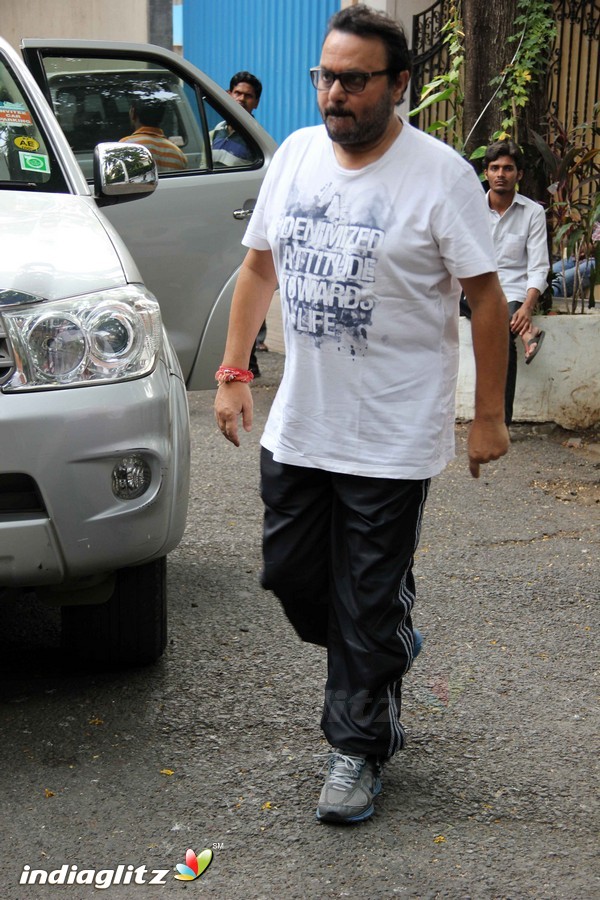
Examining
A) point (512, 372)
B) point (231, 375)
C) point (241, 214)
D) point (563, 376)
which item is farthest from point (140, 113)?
point (231, 375)

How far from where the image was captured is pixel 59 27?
2006cm

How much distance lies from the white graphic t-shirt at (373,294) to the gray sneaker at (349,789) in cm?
71

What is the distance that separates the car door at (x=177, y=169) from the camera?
Result: 5449mm

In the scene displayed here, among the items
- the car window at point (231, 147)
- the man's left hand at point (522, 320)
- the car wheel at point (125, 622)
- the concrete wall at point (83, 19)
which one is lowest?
the concrete wall at point (83, 19)

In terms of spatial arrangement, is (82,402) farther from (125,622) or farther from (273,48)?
(273,48)

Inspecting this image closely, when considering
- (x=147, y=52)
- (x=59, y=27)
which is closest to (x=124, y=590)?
(x=147, y=52)

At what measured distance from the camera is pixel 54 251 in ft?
10.6

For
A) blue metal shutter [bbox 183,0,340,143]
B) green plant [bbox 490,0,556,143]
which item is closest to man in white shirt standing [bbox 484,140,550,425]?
green plant [bbox 490,0,556,143]

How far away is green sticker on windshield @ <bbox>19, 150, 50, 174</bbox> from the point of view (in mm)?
4055

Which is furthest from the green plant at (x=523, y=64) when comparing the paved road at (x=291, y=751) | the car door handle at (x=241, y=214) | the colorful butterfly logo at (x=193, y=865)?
the colorful butterfly logo at (x=193, y=865)

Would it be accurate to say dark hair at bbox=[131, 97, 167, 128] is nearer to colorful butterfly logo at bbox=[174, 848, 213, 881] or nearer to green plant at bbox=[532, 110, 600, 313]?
green plant at bbox=[532, 110, 600, 313]

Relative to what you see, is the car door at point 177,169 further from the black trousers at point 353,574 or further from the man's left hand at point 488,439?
the man's left hand at point 488,439

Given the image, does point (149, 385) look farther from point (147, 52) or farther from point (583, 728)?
point (147, 52)

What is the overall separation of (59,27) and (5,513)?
18720 millimetres
